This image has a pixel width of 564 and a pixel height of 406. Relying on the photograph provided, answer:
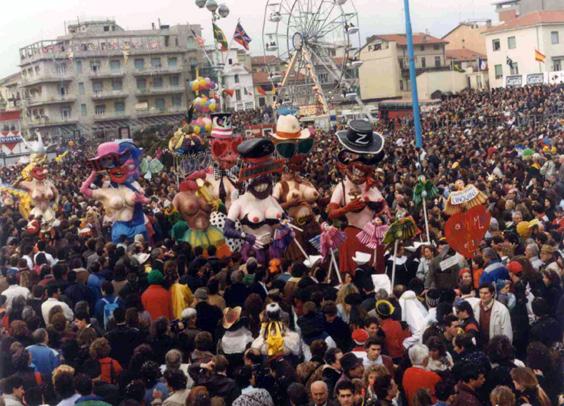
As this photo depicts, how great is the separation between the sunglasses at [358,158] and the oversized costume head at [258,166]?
99 centimetres

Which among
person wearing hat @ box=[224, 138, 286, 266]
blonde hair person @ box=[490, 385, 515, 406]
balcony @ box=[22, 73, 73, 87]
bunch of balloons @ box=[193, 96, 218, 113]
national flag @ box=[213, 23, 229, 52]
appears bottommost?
blonde hair person @ box=[490, 385, 515, 406]

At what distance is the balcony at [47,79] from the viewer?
179 ft

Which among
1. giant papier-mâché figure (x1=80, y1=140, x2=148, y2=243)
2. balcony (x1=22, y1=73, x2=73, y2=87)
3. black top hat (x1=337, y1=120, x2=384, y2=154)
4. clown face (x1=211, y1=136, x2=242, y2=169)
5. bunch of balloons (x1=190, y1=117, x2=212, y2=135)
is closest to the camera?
black top hat (x1=337, y1=120, x2=384, y2=154)

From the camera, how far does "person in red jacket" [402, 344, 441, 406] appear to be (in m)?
5.38

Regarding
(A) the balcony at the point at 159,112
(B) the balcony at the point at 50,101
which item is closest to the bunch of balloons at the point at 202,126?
(B) the balcony at the point at 50,101

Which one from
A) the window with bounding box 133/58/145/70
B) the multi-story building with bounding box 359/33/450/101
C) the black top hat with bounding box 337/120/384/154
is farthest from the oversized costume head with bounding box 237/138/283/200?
the window with bounding box 133/58/145/70

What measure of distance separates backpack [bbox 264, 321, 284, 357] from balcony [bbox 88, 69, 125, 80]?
53.3 meters

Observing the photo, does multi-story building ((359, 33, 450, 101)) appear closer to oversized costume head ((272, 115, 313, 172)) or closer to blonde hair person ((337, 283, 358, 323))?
oversized costume head ((272, 115, 313, 172))

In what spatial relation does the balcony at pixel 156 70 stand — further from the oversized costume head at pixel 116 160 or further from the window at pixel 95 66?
the oversized costume head at pixel 116 160

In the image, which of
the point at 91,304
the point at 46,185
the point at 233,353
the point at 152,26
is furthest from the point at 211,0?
the point at 152,26

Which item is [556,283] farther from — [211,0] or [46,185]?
[211,0]

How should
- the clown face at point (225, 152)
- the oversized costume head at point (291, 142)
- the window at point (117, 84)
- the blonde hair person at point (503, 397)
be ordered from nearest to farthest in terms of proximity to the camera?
the blonde hair person at point (503, 397) < the oversized costume head at point (291, 142) < the clown face at point (225, 152) < the window at point (117, 84)

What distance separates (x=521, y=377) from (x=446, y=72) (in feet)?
162

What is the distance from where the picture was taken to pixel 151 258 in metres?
9.58
